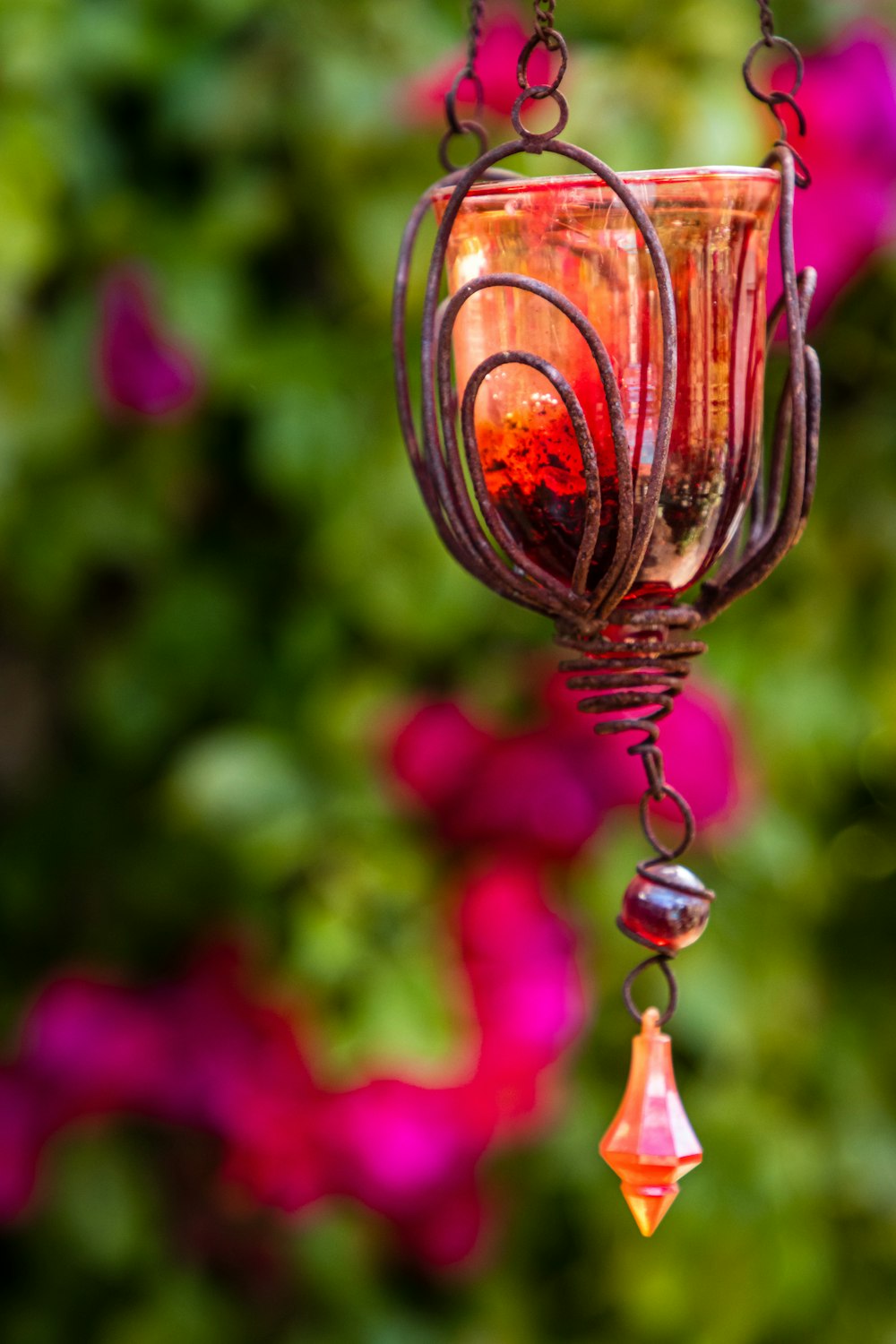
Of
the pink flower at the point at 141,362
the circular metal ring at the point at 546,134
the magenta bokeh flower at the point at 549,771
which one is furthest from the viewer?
the pink flower at the point at 141,362

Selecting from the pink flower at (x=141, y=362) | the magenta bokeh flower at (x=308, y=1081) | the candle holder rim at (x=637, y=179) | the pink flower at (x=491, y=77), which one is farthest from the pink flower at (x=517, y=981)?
the candle holder rim at (x=637, y=179)

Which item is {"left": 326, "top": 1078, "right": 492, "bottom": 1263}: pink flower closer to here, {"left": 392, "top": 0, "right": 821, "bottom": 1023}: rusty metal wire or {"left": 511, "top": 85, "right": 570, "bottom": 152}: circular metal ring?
{"left": 392, "top": 0, "right": 821, "bottom": 1023}: rusty metal wire

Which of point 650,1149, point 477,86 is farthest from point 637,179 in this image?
point 650,1149

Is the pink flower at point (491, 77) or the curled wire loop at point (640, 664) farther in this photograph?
the pink flower at point (491, 77)

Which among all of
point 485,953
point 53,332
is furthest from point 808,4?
point 485,953

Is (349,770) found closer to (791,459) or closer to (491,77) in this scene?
(491,77)

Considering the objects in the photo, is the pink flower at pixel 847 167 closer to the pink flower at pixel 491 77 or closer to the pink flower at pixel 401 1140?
the pink flower at pixel 491 77

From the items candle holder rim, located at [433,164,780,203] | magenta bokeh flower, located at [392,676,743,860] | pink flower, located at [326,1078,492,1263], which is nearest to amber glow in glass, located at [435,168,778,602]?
candle holder rim, located at [433,164,780,203]
